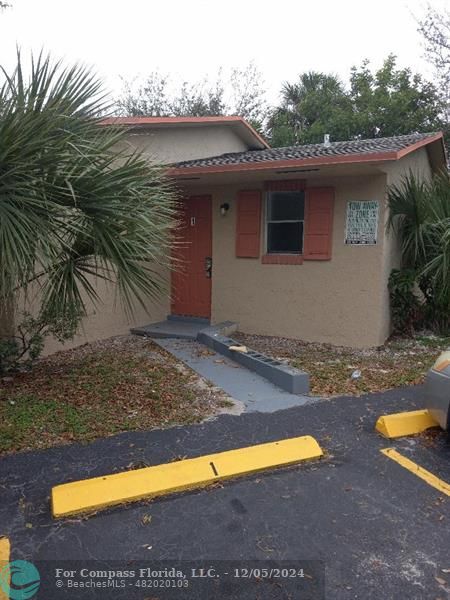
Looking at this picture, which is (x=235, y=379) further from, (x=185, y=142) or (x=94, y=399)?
(x=185, y=142)

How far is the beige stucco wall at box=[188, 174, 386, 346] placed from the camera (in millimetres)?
7445

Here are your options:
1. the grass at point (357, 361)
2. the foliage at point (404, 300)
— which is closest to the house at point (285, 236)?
the foliage at point (404, 300)

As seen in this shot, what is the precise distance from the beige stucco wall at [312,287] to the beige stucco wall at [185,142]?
4.04 feet

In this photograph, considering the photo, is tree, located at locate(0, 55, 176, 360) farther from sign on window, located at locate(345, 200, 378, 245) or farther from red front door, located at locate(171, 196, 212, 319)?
red front door, located at locate(171, 196, 212, 319)

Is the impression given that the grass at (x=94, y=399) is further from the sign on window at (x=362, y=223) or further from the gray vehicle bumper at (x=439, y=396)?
the sign on window at (x=362, y=223)

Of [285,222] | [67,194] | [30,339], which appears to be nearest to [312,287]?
[285,222]

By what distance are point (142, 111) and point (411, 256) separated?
20.0 metres

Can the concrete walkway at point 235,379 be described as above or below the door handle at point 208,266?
below

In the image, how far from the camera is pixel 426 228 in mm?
7461

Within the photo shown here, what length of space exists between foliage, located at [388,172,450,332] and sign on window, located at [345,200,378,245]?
281mm

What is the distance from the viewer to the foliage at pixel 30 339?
5758 mm

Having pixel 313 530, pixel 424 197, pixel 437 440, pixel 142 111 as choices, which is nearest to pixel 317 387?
pixel 437 440

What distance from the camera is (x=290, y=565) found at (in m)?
2.67

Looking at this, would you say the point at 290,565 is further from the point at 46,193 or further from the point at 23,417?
the point at 46,193
